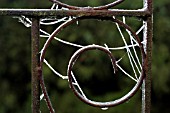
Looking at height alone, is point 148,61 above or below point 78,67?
above

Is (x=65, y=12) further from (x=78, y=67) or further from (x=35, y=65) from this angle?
(x=78, y=67)

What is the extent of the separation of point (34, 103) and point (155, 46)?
6.16 feet

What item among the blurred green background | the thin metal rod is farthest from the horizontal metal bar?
the blurred green background

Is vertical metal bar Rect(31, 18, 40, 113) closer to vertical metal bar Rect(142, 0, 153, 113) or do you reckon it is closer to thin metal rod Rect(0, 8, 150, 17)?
thin metal rod Rect(0, 8, 150, 17)

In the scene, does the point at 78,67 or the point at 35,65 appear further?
the point at 78,67

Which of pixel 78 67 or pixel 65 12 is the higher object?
pixel 65 12

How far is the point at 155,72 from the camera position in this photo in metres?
2.41

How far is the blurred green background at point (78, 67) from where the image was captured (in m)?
2.39

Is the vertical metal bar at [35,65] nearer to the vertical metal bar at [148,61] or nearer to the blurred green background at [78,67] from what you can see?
the vertical metal bar at [148,61]

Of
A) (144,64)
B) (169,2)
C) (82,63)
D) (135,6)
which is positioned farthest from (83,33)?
(144,64)

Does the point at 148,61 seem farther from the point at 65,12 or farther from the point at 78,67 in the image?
the point at 78,67

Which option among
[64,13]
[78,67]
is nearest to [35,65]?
[64,13]

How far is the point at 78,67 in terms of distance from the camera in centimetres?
239

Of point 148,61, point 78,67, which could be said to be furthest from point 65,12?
point 78,67
